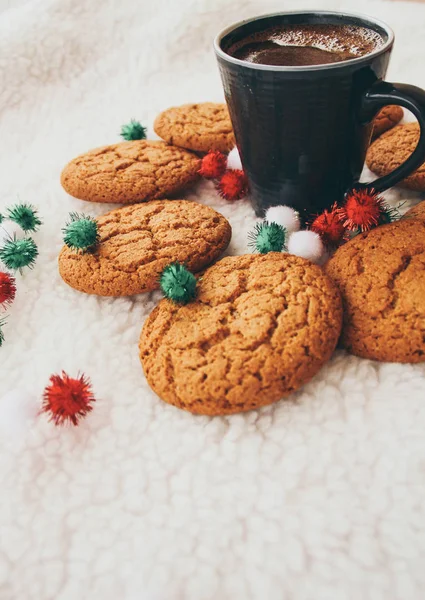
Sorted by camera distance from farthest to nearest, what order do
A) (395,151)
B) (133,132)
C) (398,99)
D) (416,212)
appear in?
(133,132), (395,151), (416,212), (398,99)

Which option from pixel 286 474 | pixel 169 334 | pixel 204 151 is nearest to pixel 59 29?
pixel 204 151

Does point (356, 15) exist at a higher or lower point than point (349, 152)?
higher

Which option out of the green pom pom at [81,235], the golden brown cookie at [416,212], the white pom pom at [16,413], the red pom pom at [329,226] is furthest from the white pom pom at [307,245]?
the white pom pom at [16,413]

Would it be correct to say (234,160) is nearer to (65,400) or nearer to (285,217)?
(285,217)

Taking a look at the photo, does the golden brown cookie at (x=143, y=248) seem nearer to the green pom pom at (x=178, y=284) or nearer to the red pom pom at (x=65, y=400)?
the green pom pom at (x=178, y=284)

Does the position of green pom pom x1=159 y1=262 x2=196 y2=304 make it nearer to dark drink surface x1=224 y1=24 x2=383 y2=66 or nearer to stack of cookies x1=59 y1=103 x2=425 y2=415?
stack of cookies x1=59 y1=103 x2=425 y2=415

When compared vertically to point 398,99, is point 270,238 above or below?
below

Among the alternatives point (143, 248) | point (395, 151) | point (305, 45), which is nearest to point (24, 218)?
point (143, 248)

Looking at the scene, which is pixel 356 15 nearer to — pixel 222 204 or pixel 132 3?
pixel 222 204
